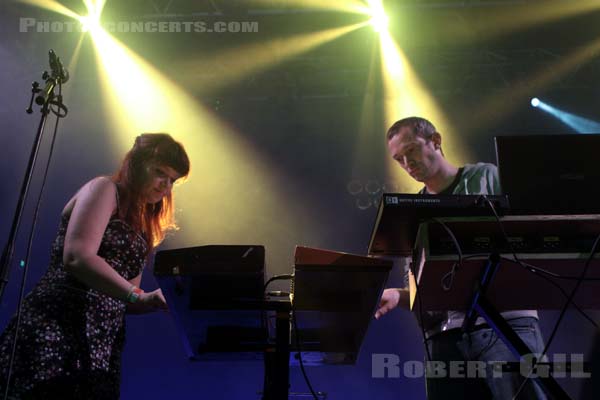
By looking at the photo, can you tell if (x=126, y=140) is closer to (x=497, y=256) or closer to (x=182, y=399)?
(x=182, y=399)

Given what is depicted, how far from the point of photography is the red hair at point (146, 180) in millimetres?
1927

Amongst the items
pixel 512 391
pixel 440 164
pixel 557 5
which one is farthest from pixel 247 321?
pixel 557 5

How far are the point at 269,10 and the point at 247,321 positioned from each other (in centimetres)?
334

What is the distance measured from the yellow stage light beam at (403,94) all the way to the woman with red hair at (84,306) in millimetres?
2910

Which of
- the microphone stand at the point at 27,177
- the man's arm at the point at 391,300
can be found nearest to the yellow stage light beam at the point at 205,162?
the man's arm at the point at 391,300

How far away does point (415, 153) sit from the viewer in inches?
104

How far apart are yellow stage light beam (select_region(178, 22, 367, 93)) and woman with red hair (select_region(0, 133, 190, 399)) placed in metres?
2.75

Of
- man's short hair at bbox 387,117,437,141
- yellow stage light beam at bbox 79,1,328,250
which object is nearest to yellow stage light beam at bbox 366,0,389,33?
yellow stage light beam at bbox 79,1,328,250

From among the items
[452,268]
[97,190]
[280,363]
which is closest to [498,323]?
[452,268]

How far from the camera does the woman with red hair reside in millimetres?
1508

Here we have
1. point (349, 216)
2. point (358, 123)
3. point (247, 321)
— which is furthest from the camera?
point (358, 123)

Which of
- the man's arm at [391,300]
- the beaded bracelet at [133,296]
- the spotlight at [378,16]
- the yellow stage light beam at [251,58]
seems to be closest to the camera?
the beaded bracelet at [133,296]

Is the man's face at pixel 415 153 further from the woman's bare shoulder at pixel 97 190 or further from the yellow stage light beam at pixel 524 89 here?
the yellow stage light beam at pixel 524 89

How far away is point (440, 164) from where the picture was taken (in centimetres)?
258
